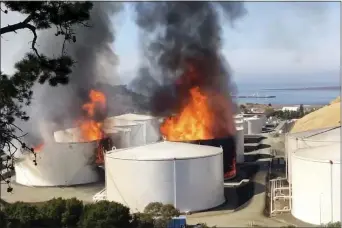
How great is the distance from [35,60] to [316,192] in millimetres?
10778

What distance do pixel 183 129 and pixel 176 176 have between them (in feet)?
26.6

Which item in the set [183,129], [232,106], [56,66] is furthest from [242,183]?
[56,66]

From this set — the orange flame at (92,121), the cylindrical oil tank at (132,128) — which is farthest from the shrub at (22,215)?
the cylindrical oil tank at (132,128)

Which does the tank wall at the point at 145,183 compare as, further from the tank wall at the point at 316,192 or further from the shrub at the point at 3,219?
the shrub at the point at 3,219

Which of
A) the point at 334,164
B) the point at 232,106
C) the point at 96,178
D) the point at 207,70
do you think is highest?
the point at 207,70

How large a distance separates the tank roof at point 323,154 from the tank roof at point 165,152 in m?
3.75

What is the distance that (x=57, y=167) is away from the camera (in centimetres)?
2469

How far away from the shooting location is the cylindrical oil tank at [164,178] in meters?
17.8

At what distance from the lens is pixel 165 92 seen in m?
29.1

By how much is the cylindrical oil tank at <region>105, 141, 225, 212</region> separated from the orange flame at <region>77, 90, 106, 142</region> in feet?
35.1

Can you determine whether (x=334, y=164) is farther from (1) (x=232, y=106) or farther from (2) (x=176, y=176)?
(1) (x=232, y=106)

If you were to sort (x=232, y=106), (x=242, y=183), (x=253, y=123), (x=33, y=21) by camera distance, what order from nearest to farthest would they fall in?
(x=33, y=21) → (x=242, y=183) → (x=232, y=106) → (x=253, y=123)

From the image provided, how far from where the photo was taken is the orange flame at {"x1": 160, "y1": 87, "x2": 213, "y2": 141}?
83.9 feet

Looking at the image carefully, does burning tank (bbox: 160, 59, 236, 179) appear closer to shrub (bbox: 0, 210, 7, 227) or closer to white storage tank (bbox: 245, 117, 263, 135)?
white storage tank (bbox: 245, 117, 263, 135)
